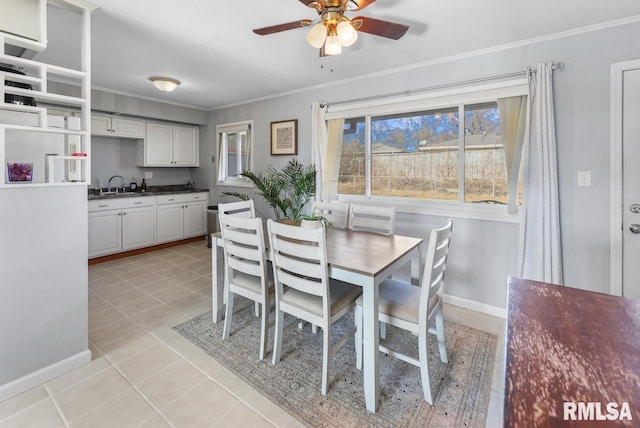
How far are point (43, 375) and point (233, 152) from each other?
3.94 m

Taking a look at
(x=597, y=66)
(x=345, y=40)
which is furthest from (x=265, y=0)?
(x=597, y=66)

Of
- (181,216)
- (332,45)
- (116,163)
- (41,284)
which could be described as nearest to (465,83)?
(332,45)

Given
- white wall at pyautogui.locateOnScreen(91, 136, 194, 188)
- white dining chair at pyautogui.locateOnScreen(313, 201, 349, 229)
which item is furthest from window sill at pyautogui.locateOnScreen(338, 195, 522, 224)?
white wall at pyautogui.locateOnScreen(91, 136, 194, 188)

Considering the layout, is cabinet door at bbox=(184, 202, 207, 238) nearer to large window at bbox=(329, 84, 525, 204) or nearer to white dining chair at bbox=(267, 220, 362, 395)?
large window at bbox=(329, 84, 525, 204)

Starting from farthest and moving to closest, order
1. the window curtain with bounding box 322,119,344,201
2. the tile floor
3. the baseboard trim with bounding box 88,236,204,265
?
the baseboard trim with bounding box 88,236,204,265, the window curtain with bounding box 322,119,344,201, the tile floor

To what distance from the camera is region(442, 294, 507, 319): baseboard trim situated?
2.76 meters

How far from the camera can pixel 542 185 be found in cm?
239

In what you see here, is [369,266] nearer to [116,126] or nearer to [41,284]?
[41,284]

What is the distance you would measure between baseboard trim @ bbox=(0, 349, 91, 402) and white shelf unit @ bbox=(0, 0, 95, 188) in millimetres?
1094

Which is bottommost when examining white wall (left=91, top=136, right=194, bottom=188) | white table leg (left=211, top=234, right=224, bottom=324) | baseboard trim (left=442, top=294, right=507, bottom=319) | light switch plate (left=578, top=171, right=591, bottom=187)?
→ baseboard trim (left=442, top=294, right=507, bottom=319)

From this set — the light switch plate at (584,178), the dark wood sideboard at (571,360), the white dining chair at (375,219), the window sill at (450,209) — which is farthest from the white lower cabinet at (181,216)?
the light switch plate at (584,178)

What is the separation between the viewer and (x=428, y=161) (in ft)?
10.3

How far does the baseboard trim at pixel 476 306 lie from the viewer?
9.04ft

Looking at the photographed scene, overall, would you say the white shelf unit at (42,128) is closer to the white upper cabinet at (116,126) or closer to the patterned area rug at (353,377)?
the patterned area rug at (353,377)
